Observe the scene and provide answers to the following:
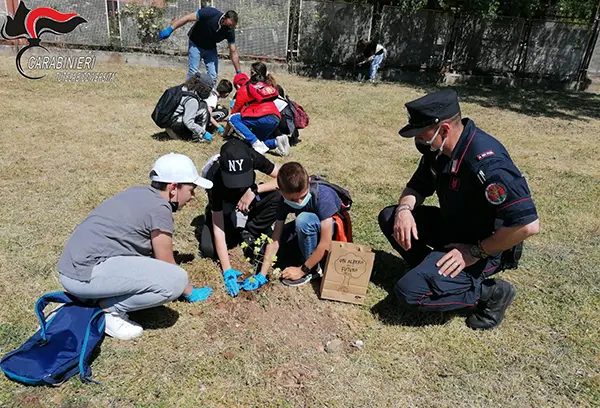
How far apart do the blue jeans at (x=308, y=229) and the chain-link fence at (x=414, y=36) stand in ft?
37.1

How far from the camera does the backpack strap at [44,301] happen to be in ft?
7.51

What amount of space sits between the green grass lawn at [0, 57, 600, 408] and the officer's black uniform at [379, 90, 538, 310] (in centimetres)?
30

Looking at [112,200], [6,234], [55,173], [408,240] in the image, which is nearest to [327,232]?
[408,240]

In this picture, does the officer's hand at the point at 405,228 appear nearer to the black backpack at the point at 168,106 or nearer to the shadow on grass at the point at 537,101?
the black backpack at the point at 168,106

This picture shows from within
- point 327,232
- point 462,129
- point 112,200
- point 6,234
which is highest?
point 462,129

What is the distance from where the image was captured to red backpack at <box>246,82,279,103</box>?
5.49 meters

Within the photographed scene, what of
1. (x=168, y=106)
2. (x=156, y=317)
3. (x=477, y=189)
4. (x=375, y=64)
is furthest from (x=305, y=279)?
(x=375, y=64)

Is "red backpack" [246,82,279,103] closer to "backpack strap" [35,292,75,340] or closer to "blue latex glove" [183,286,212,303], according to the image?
"blue latex glove" [183,286,212,303]

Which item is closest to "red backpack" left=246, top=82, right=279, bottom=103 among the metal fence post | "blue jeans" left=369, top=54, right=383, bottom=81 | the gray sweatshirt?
the gray sweatshirt

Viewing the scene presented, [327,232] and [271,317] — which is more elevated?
[327,232]

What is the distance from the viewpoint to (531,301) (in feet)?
10.5

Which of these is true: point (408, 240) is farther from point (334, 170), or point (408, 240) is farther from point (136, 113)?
point (136, 113)

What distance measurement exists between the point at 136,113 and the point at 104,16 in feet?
18.4

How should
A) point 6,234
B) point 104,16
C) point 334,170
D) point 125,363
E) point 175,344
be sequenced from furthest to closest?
point 104,16 < point 334,170 < point 6,234 < point 175,344 < point 125,363
